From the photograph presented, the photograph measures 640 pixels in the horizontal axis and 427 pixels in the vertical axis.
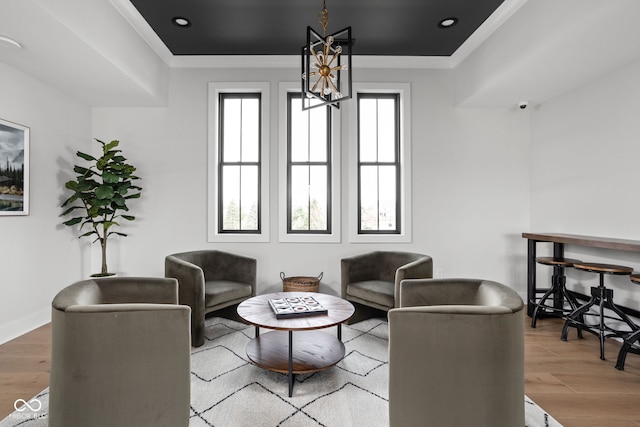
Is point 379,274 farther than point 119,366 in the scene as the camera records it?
Yes

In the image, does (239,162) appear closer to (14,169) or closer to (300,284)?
(300,284)

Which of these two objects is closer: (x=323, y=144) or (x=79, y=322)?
(x=79, y=322)

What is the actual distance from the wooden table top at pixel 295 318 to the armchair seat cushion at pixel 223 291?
605 mm

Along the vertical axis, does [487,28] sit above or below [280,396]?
above

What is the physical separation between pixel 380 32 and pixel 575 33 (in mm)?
1683

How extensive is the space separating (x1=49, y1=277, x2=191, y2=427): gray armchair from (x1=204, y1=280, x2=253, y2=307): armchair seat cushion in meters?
1.54

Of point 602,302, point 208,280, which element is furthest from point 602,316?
point 208,280

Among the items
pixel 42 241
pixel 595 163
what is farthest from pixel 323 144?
pixel 42 241

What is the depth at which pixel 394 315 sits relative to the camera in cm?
153

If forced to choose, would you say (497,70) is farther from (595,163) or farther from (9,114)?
(9,114)

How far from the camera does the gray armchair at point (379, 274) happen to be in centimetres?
309

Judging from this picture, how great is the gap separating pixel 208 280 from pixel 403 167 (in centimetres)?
266

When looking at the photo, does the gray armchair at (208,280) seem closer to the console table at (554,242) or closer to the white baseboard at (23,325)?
the white baseboard at (23,325)

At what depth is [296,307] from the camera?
2428mm
